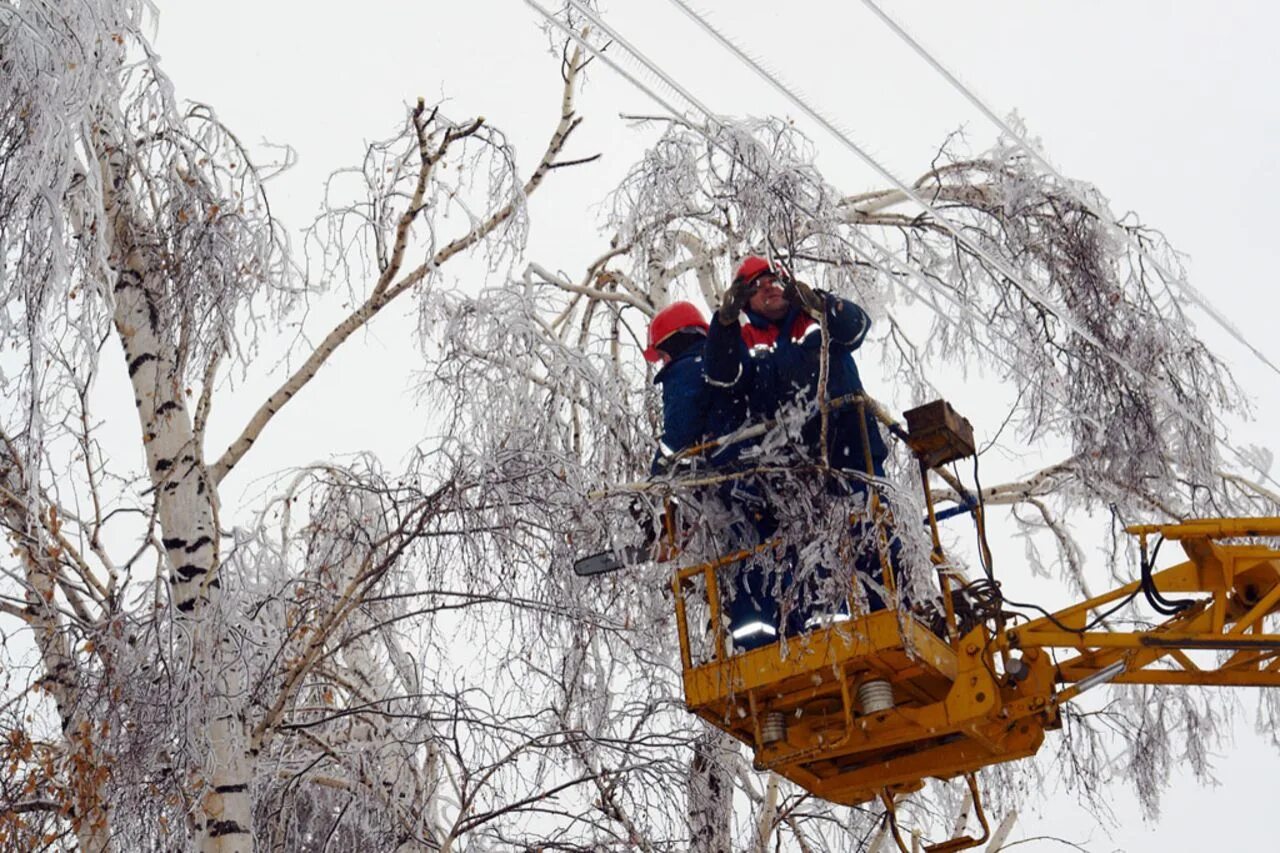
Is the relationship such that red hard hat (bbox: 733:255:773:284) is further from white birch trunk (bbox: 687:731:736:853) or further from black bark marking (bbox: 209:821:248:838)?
black bark marking (bbox: 209:821:248:838)

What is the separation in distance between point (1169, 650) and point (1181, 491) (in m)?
2.53

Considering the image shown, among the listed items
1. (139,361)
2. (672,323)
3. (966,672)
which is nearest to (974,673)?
(966,672)

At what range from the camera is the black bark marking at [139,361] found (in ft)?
24.9

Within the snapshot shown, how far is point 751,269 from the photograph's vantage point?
7.74m

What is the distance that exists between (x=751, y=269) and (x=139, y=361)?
9.12 ft

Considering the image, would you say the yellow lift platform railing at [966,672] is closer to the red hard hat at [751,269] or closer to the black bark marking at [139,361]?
the red hard hat at [751,269]

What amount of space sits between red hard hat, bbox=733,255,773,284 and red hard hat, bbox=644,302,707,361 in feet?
2.29

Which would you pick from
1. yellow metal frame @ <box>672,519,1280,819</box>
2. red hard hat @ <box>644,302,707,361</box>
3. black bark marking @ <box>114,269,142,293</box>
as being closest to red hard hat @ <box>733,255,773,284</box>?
red hard hat @ <box>644,302,707,361</box>

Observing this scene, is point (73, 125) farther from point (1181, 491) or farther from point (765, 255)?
point (1181, 491)

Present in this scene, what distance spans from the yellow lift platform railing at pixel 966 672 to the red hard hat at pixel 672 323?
1.20m

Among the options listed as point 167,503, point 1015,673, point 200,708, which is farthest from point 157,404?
point 1015,673

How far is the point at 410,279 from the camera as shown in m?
7.82

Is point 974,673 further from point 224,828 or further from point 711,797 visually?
point 224,828

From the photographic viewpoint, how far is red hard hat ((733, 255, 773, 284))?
770 centimetres
